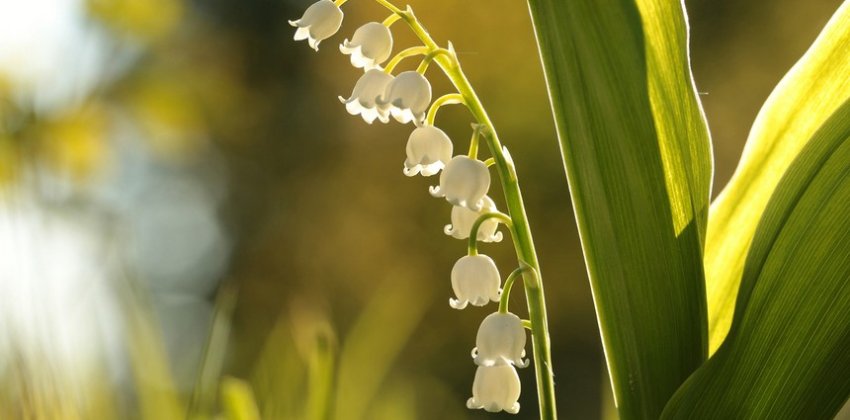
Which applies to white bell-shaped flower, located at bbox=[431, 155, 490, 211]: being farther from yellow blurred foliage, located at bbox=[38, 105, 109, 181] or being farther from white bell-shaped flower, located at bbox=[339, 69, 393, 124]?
yellow blurred foliage, located at bbox=[38, 105, 109, 181]

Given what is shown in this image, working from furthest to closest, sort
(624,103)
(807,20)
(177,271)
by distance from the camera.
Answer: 1. (177,271)
2. (807,20)
3. (624,103)

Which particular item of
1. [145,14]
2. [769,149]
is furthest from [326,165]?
[769,149]

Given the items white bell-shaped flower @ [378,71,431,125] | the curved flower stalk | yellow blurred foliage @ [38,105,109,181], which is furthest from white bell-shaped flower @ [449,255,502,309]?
yellow blurred foliage @ [38,105,109,181]

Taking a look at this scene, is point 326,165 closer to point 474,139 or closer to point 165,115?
point 165,115

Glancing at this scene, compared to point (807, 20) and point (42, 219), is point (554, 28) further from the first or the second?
point (807, 20)

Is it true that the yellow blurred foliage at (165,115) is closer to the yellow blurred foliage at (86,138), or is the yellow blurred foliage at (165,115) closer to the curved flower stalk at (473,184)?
the yellow blurred foliage at (86,138)

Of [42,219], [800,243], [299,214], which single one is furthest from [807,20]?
[42,219]
